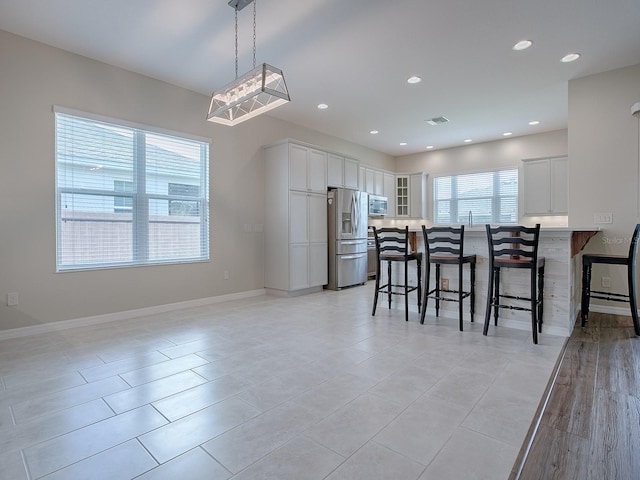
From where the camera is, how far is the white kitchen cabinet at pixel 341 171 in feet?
19.6

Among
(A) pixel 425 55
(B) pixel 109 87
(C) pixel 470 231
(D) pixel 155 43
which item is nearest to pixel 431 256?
(C) pixel 470 231

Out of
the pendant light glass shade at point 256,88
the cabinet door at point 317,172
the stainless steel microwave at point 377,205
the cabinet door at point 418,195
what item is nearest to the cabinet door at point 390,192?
the stainless steel microwave at point 377,205

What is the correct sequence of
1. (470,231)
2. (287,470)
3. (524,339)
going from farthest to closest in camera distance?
(470,231), (524,339), (287,470)

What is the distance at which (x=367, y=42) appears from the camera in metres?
3.45

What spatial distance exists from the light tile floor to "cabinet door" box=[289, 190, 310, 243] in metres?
2.11

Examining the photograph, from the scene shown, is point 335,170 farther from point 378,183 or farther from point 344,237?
point 378,183

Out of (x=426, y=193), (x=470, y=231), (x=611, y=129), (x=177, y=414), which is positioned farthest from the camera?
(x=426, y=193)

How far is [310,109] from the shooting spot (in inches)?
212

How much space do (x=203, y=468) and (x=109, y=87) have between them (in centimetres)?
415

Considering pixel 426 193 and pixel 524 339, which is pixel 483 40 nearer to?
pixel 524 339

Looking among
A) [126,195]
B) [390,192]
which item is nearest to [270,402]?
[126,195]

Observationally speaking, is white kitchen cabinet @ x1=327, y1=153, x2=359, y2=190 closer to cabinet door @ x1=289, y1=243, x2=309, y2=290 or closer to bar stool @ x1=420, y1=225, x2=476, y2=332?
cabinet door @ x1=289, y1=243, x2=309, y2=290

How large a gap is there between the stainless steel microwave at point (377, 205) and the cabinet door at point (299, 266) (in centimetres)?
254

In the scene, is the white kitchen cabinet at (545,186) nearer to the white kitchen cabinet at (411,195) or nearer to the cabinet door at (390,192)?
the white kitchen cabinet at (411,195)
